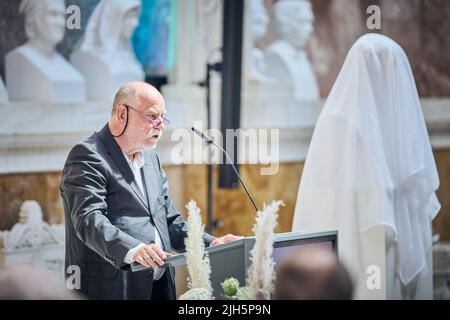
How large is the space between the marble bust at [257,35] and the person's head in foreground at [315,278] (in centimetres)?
417

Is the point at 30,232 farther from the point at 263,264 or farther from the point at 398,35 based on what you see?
the point at 398,35

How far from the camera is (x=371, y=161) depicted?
4.11 meters

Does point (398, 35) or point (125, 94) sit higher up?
point (398, 35)

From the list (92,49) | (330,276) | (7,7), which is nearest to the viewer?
(330,276)

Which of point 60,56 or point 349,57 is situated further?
point 60,56

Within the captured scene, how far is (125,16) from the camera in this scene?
18.3 feet

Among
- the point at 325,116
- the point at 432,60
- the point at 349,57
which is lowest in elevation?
A: the point at 325,116

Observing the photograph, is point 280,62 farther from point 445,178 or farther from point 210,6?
point 445,178

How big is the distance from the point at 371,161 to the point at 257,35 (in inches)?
98.1

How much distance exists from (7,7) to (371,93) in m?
2.23

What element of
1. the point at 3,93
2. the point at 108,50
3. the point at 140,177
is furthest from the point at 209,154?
the point at 140,177

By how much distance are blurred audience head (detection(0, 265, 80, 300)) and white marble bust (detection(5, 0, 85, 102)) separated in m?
2.97

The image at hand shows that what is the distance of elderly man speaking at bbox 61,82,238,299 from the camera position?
3.44 metres
